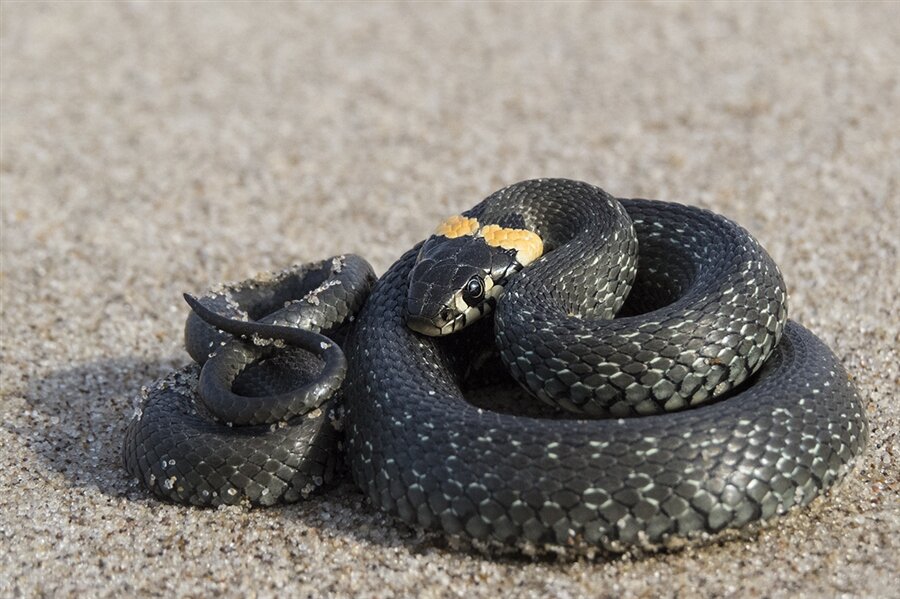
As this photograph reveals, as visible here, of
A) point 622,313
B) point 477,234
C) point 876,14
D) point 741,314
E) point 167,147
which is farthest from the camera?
point 876,14

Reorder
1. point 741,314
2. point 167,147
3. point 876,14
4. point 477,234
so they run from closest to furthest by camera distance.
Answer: point 741,314, point 477,234, point 167,147, point 876,14

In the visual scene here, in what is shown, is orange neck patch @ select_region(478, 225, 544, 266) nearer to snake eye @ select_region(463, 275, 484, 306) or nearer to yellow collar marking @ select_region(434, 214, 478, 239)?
yellow collar marking @ select_region(434, 214, 478, 239)

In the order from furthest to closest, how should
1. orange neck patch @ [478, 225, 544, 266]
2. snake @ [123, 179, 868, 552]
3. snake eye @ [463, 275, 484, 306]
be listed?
orange neck patch @ [478, 225, 544, 266], snake eye @ [463, 275, 484, 306], snake @ [123, 179, 868, 552]

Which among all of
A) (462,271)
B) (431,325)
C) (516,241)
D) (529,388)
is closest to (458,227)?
(516,241)

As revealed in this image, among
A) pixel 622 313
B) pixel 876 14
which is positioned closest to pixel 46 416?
pixel 622 313

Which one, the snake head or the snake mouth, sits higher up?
the snake head

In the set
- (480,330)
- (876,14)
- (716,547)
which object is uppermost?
(876,14)

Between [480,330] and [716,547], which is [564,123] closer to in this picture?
[480,330]

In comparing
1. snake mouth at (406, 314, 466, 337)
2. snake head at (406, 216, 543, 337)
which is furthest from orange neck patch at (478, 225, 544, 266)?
snake mouth at (406, 314, 466, 337)
